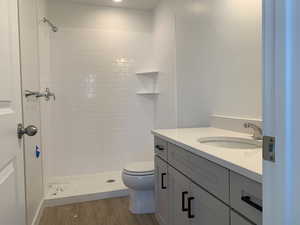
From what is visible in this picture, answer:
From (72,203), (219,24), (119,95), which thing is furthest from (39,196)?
(219,24)

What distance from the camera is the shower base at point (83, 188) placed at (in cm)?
253


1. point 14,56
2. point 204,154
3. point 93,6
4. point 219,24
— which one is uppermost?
point 93,6

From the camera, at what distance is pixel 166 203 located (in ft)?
5.97

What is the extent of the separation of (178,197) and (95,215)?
3.50 feet

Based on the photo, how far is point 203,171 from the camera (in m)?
1.23

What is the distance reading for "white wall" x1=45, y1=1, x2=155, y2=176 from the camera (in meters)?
3.06

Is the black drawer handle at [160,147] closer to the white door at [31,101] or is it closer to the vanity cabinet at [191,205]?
the vanity cabinet at [191,205]

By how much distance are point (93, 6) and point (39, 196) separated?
2391 mm

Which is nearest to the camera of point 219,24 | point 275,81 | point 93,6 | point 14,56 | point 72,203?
point 275,81

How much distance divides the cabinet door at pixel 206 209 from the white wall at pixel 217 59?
0.81 meters

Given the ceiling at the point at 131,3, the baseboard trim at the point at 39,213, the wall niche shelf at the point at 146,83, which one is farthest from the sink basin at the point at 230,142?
the ceiling at the point at 131,3

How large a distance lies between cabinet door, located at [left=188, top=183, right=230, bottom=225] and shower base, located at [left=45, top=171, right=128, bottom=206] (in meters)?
1.52

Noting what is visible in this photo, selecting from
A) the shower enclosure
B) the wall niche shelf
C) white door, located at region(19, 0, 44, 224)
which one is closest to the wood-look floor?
white door, located at region(19, 0, 44, 224)

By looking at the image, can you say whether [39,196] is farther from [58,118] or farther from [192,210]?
[192,210]
